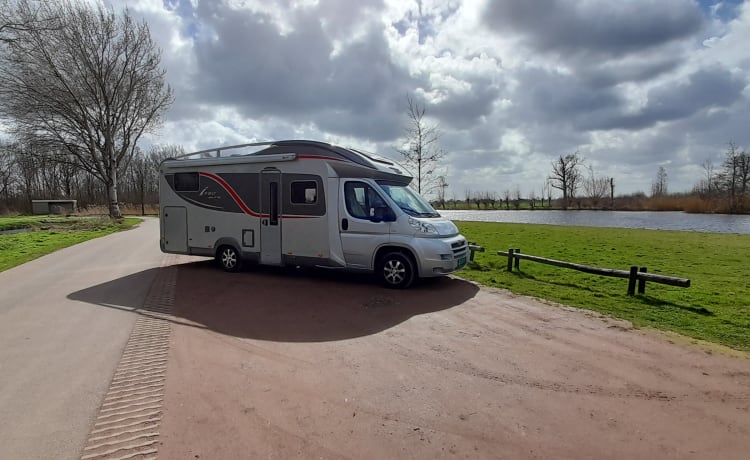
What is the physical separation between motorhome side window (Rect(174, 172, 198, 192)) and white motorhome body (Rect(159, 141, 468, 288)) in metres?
0.03

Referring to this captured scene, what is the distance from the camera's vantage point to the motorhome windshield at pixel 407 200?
8180 mm

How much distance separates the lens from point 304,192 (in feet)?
28.8

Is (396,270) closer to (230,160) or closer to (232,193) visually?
(232,193)

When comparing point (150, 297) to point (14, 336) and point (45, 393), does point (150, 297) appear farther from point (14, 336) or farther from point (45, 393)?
point (45, 393)

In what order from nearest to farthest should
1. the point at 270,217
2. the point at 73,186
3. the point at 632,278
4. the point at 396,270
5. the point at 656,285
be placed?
the point at 632,278 < the point at 396,270 < the point at 656,285 < the point at 270,217 < the point at 73,186

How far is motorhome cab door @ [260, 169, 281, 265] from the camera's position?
29.9ft

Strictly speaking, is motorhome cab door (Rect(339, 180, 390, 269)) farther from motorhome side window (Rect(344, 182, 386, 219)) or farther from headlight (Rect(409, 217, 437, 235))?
headlight (Rect(409, 217, 437, 235))

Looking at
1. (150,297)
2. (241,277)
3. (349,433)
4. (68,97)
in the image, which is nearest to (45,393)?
(349,433)

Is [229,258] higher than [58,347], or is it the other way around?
[229,258]

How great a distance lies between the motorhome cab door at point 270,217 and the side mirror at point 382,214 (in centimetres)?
235

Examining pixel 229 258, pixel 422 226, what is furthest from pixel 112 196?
pixel 422 226

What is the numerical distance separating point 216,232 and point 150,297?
110 inches

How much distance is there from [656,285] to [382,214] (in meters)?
6.15

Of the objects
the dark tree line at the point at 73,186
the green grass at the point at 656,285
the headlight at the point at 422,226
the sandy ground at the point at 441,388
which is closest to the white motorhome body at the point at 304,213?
the headlight at the point at 422,226
